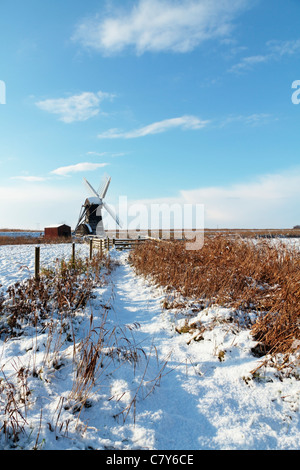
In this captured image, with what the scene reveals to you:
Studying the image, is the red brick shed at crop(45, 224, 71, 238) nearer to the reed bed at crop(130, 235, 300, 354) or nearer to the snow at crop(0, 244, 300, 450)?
the reed bed at crop(130, 235, 300, 354)

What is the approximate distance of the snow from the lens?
6.88 feet

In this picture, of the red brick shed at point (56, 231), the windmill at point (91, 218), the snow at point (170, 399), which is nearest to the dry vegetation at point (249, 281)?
the snow at point (170, 399)

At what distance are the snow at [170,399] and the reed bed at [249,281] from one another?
370 millimetres

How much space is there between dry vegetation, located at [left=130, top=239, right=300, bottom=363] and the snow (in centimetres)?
36

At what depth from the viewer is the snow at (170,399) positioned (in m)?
2.10

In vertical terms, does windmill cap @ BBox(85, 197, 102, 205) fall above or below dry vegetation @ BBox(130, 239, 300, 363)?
above

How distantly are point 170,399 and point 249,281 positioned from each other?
9.38 ft

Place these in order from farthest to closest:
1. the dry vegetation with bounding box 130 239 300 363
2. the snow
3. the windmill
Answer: the windmill
the dry vegetation with bounding box 130 239 300 363
the snow

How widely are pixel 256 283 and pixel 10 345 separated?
418cm

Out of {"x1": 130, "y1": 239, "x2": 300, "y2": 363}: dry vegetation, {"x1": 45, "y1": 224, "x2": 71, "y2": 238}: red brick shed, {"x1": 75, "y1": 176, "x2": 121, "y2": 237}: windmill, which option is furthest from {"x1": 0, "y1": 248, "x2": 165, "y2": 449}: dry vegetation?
{"x1": 45, "y1": 224, "x2": 71, "y2": 238}: red brick shed

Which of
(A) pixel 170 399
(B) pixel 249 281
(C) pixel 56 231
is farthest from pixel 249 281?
(C) pixel 56 231

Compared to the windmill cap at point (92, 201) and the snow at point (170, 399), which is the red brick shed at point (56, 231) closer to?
the windmill cap at point (92, 201)

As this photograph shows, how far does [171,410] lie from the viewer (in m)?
2.46

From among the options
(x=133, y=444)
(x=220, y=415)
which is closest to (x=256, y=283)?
(x=220, y=415)
